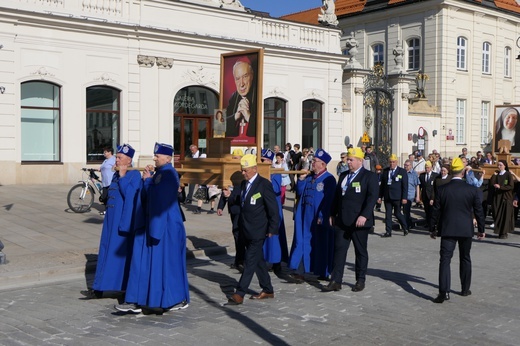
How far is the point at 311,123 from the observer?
96.5 ft

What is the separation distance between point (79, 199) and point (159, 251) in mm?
9766

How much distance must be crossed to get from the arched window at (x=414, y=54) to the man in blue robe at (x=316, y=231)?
1282 inches

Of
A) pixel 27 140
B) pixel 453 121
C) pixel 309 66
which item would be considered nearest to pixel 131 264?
pixel 27 140

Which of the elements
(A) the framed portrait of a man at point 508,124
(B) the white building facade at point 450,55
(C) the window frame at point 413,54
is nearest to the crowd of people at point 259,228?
(A) the framed portrait of a man at point 508,124

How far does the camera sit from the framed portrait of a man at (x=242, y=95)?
998 cm


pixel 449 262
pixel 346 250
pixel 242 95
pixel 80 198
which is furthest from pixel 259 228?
pixel 80 198

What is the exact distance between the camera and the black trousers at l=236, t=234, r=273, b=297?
27.9 feet

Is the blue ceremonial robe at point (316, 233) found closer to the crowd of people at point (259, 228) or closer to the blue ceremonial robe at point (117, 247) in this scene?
the crowd of people at point (259, 228)

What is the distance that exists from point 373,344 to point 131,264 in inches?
112

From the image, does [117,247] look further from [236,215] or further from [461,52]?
[461,52]

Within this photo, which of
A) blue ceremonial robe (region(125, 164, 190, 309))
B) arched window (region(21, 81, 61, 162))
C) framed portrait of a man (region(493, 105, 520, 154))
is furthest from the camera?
framed portrait of a man (region(493, 105, 520, 154))

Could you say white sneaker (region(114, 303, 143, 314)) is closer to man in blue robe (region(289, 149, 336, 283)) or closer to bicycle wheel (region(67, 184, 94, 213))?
man in blue robe (region(289, 149, 336, 283))

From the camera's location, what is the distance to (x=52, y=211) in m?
16.9

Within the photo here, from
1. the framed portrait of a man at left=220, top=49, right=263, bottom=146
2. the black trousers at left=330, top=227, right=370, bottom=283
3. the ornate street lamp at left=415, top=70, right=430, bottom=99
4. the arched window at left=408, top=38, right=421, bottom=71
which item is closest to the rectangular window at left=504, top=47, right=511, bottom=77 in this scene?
the arched window at left=408, top=38, right=421, bottom=71
